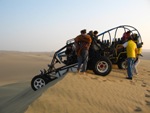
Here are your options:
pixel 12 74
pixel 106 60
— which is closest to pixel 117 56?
pixel 106 60

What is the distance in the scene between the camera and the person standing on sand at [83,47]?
9328mm

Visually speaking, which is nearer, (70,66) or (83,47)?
(83,47)

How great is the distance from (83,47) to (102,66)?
1.09m

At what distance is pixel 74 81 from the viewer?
310 inches

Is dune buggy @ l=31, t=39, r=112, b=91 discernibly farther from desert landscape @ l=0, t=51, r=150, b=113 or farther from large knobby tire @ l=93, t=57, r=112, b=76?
desert landscape @ l=0, t=51, r=150, b=113

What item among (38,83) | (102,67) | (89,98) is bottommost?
(89,98)

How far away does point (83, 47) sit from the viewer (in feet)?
30.6

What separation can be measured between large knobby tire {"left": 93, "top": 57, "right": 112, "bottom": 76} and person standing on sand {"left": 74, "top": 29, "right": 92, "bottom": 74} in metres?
0.53

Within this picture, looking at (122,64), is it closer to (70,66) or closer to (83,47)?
(70,66)

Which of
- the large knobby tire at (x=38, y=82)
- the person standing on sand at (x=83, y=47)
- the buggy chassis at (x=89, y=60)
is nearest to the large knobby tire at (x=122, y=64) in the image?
the buggy chassis at (x=89, y=60)

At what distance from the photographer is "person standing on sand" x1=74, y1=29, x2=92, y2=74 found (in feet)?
30.6

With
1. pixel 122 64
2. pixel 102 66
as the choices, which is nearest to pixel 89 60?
pixel 102 66

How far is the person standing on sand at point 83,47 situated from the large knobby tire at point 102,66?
0.53 meters

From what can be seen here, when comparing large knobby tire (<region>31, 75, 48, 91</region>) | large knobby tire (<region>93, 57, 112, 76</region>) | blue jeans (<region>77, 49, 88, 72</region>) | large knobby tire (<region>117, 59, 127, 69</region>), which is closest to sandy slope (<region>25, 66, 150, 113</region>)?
blue jeans (<region>77, 49, 88, 72</region>)
